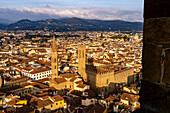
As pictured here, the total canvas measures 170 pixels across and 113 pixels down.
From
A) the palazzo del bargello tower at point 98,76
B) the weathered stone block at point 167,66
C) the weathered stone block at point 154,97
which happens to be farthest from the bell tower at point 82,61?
the weathered stone block at point 167,66

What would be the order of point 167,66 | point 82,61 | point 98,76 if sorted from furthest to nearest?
1. point 82,61
2. point 98,76
3. point 167,66

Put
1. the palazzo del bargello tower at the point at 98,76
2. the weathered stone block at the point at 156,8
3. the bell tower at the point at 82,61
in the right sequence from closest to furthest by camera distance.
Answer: the weathered stone block at the point at 156,8 → the palazzo del bargello tower at the point at 98,76 → the bell tower at the point at 82,61

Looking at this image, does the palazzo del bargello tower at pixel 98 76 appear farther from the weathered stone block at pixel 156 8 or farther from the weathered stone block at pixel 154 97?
the weathered stone block at pixel 156 8

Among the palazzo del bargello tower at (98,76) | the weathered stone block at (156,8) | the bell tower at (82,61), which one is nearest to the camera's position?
the weathered stone block at (156,8)

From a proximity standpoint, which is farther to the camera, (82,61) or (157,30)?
(82,61)

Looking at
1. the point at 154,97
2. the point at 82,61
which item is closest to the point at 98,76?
the point at 82,61

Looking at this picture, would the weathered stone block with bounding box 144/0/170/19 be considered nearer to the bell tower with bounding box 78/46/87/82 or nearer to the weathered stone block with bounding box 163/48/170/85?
the weathered stone block with bounding box 163/48/170/85

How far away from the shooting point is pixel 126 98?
54.7 ft

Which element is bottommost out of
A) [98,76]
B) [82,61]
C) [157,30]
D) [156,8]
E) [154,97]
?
[98,76]

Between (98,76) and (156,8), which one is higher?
(156,8)

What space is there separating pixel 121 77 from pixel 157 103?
80.4ft

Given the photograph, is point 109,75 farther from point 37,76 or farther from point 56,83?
point 37,76

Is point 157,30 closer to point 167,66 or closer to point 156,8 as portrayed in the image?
point 156,8

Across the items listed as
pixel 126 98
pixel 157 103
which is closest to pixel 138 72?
pixel 126 98
